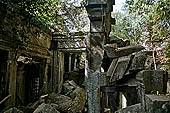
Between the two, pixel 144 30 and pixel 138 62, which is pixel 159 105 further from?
pixel 144 30

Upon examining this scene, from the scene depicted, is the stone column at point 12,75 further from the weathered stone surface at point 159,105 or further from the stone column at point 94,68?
the weathered stone surface at point 159,105

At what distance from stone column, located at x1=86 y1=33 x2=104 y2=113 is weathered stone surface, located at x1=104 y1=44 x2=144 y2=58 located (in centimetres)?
23

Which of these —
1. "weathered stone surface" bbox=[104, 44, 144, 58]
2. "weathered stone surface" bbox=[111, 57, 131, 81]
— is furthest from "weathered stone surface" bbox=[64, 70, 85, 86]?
"weathered stone surface" bbox=[111, 57, 131, 81]

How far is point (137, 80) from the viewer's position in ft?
9.56

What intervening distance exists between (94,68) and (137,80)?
92 centimetres

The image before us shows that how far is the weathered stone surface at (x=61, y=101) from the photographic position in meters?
9.23

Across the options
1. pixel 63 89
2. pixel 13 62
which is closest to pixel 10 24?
pixel 13 62

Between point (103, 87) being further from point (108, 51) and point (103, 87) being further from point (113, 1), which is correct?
point (113, 1)

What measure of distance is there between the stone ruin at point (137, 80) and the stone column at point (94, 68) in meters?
0.17

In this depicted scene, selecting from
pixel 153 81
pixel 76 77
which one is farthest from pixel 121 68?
pixel 76 77

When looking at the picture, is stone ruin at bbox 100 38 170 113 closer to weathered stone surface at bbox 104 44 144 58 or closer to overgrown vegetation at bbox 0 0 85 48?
weathered stone surface at bbox 104 44 144 58

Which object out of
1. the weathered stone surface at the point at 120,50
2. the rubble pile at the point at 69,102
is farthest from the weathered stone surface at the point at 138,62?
the rubble pile at the point at 69,102

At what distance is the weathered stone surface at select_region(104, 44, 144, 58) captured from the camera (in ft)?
10.8

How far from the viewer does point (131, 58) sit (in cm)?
292
